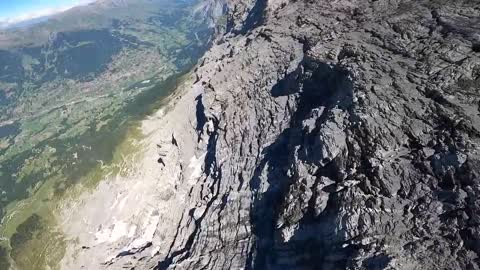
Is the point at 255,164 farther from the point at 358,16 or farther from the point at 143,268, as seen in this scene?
the point at 358,16

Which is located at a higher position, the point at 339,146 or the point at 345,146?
the point at 345,146

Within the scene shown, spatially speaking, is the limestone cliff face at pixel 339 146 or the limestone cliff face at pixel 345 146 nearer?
the limestone cliff face at pixel 345 146

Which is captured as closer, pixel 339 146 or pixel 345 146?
pixel 345 146

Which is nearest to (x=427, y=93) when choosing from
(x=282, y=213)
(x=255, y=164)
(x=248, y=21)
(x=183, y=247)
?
(x=282, y=213)

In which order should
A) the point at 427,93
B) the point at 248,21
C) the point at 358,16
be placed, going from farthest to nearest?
the point at 248,21
the point at 358,16
the point at 427,93

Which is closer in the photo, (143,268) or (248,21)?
(143,268)

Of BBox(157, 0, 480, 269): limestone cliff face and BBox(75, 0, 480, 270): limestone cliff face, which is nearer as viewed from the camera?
BBox(157, 0, 480, 269): limestone cliff face

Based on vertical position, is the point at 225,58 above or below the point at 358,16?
below

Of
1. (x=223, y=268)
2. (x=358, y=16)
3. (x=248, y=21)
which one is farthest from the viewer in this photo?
(x=248, y=21)
